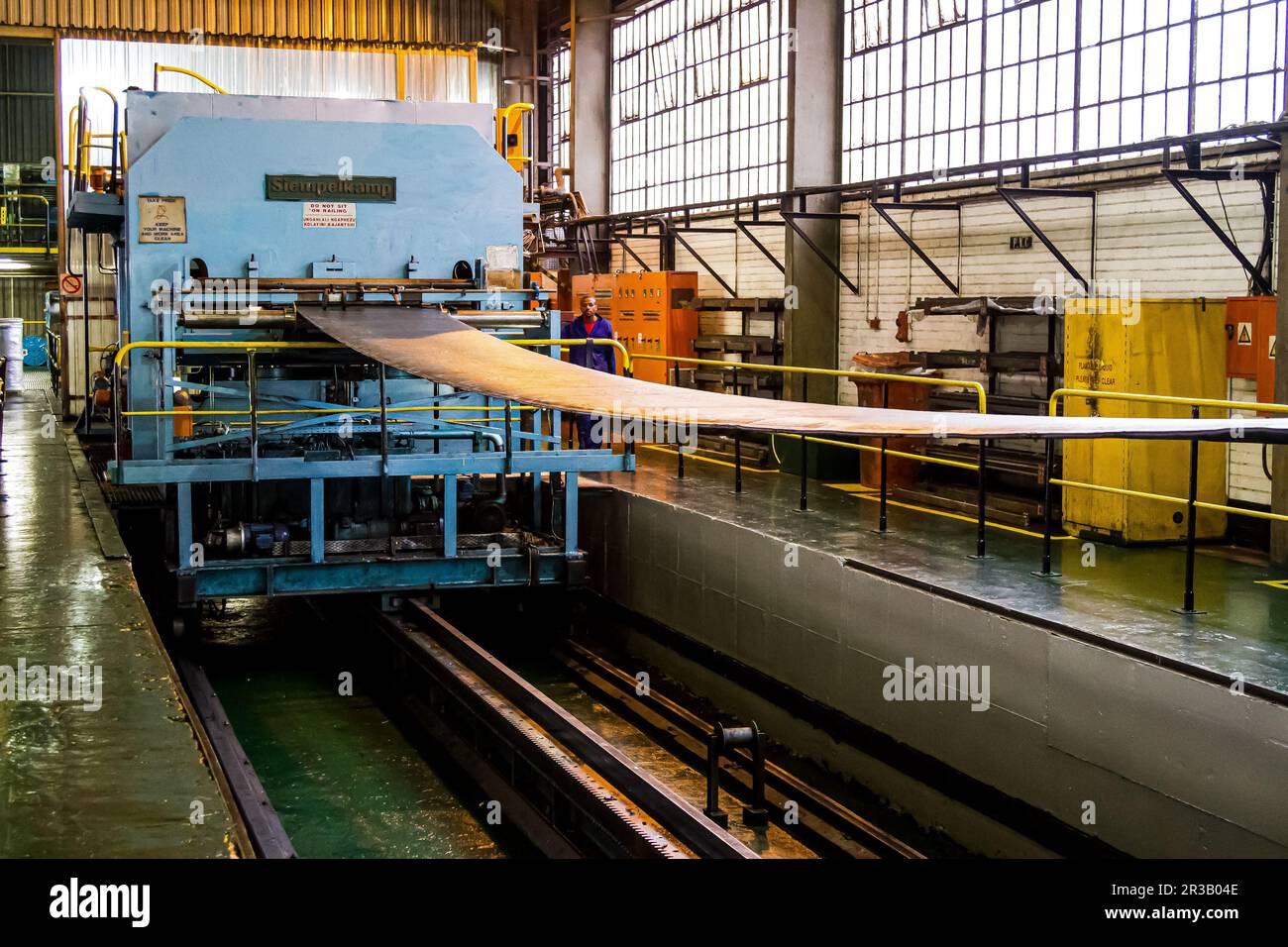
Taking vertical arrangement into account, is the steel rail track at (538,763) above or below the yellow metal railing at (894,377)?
below

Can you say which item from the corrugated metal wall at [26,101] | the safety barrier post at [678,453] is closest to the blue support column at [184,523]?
the safety barrier post at [678,453]

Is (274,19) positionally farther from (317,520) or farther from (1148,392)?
(1148,392)

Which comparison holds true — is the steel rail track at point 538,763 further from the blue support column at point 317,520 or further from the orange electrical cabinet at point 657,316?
the orange electrical cabinet at point 657,316

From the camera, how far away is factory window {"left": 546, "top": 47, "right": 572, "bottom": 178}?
2433 centimetres

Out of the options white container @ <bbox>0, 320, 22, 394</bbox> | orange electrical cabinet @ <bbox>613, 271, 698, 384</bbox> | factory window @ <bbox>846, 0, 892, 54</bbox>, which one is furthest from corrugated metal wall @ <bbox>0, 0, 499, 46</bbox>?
factory window @ <bbox>846, 0, 892, 54</bbox>

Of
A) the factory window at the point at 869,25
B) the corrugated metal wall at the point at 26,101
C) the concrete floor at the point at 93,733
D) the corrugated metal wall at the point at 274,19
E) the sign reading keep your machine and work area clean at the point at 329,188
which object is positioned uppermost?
the corrugated metal wall at the point at 26,101

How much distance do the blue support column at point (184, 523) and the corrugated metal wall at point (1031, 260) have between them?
718 cm

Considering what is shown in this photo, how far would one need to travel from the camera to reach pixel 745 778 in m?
8.95

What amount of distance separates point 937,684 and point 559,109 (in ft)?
61.1

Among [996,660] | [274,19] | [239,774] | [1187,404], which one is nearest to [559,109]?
[274,19]

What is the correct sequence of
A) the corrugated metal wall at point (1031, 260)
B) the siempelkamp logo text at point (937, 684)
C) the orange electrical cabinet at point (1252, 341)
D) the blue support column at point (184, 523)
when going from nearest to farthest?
the siempelkamp logo text at point (937, 684), the orange electrical cabinet at point (1252, 341), the blue support column at point (184, 523), the corrugated metal wall at point (1031, 260)

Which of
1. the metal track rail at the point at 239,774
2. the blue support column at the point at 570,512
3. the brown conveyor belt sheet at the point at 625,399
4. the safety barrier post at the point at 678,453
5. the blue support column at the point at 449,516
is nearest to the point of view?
the brown conveyor belt sheet at the point at 625,399

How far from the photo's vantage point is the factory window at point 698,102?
17.7 m

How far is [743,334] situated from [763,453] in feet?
10.2
